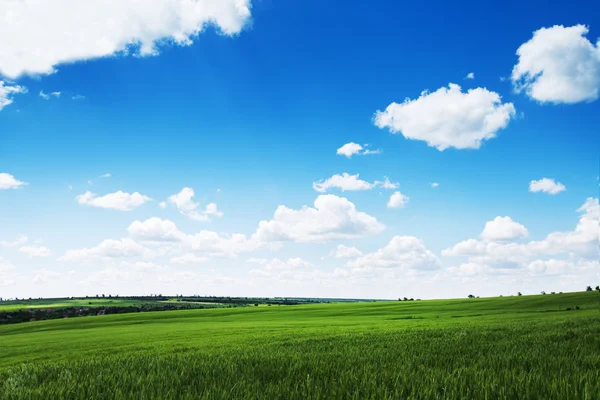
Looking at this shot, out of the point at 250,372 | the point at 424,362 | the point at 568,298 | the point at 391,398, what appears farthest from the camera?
the point at 568,298

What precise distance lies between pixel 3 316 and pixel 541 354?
14166cm

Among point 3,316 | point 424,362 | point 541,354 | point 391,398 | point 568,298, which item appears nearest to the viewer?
point 391,398

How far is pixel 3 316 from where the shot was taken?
11106 cm

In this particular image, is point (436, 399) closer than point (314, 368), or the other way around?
point (436, 399)

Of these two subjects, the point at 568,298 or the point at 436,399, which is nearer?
the point at 436,399

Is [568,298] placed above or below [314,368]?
below

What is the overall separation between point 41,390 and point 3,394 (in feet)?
1.07

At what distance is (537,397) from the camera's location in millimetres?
2951

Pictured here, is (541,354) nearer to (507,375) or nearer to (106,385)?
(507,375)

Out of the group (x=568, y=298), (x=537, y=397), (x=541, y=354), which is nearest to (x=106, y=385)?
(x=537, y=397)

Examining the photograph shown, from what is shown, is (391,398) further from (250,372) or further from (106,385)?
(106,385)

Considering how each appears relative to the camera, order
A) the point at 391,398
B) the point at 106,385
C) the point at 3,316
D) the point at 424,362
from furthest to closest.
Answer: the point at 3,316
the point at 424,362
the point at 106,385
the point at 391,398

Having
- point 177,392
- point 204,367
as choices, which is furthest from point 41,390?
point 204,367

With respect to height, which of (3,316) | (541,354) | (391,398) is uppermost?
(391,398)
